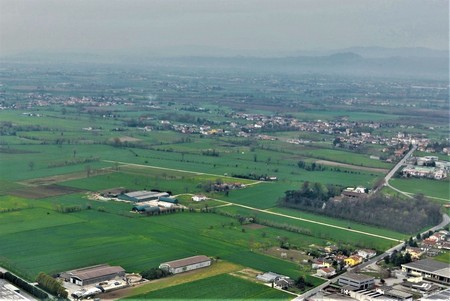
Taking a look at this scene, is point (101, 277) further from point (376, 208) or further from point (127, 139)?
point (127, 139)

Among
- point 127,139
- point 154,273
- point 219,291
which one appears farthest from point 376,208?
point 127,139

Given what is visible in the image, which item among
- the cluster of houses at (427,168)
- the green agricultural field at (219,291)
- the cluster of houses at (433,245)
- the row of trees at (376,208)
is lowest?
the green agricultural field at (219,291)

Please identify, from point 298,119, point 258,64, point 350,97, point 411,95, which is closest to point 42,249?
point 298,119

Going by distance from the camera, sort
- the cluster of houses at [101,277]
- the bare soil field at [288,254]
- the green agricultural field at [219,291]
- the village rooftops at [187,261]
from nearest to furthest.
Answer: the green agricultural field at [219,291], the cluster of houses at [101,277], the village rooftops at [187,261], the bare soil field at [288,254]

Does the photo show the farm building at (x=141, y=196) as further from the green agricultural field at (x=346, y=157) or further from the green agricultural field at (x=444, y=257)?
the green agricultural field at (x=346, y=157)

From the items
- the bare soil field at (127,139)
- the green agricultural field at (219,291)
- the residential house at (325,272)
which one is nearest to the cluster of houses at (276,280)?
the green agricultural field at (219,291)

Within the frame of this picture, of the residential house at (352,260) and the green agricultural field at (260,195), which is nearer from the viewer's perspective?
the residential house at (352,260)

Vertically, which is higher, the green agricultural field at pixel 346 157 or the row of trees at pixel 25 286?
the green agricultural field at pixel 346 157

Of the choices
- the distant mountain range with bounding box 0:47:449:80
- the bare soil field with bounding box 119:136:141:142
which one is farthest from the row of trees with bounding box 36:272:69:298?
the distant mountain range with bounding box 0:47:449:80
